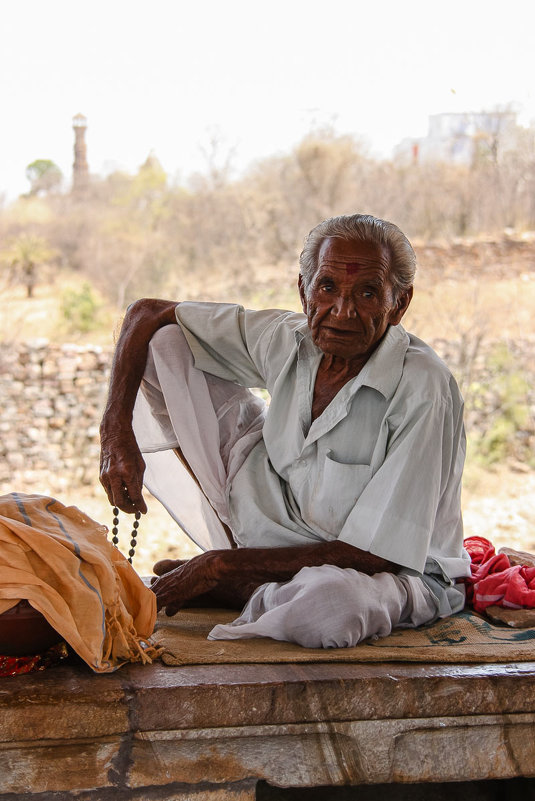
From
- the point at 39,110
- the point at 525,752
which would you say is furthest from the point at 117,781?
the point at 39,110

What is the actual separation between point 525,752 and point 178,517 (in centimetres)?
146

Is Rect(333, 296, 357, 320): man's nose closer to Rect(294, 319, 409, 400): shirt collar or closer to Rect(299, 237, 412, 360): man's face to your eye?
Rect(299, 237, 412, 360): man's face

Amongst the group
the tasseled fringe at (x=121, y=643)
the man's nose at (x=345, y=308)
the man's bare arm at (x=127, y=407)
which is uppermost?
the man's nose at (x=345, y=308)

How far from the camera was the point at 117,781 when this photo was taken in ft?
6.54

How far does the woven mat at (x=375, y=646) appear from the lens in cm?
220

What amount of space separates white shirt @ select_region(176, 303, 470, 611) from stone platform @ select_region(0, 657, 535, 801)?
0.39 m

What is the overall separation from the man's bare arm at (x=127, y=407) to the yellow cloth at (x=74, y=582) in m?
0.36

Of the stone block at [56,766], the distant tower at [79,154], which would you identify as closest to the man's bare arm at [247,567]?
the stone block at [56,766]

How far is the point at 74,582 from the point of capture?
204 cm

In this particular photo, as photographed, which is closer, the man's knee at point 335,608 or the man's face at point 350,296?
the man's knee at point 335,608

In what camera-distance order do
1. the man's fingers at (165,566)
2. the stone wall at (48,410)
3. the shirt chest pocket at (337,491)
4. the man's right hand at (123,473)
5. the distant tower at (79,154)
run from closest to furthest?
A: the shirt chest pocket at (337,491) < the man's right hand at (123,473) < the man's fingers at (165,566) < the stone wall at (48,410) < the distant tower at (79,154)

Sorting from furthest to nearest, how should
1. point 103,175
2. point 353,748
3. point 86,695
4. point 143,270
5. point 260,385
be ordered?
point 103,175 < point 143,270 < point 260,385 < point 353,748 < point 86,695

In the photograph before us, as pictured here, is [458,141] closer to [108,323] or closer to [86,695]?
[108,323]

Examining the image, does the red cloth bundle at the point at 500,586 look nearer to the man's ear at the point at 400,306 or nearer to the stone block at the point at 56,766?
the man's ear at the point at 400,306
